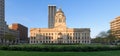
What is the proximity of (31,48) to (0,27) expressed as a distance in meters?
138

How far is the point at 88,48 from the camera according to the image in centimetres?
4331

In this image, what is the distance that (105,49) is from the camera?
4619 centimetres

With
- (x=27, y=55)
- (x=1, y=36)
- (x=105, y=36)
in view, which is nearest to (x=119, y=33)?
(x=105, y=36)

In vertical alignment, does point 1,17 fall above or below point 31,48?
above

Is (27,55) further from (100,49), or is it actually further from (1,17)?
(1,17)

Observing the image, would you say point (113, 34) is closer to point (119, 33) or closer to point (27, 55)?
point (119, 33)

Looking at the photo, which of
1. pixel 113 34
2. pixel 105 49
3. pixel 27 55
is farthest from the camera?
pixel 113 34

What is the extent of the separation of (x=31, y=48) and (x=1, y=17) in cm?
13913

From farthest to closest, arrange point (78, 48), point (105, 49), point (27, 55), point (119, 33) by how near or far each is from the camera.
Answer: point (119, 33), point (105, 49), point (78, 48), point (27, 55)

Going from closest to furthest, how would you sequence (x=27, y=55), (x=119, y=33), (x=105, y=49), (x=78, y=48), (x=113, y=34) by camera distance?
(x=27, y=55)
(x=78, y=48)
(x=105, y=49)
(x=113, y=34)
(x=119, y=33)

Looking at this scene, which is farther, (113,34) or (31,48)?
(113,34)

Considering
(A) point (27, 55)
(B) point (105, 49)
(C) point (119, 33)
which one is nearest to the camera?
(A) point (27, 55)

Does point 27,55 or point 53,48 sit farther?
point 53,48

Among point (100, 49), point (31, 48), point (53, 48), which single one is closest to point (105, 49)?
point (100, 49)
